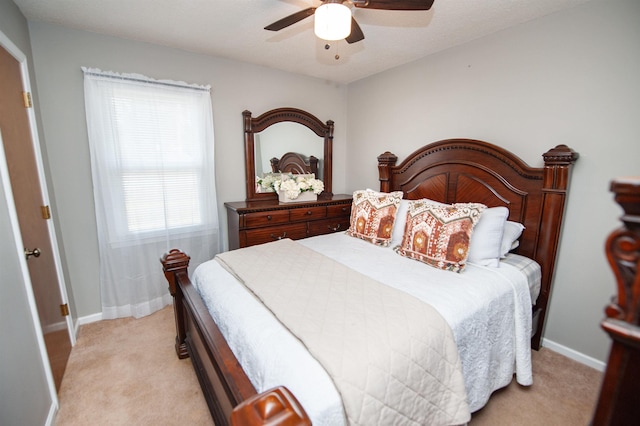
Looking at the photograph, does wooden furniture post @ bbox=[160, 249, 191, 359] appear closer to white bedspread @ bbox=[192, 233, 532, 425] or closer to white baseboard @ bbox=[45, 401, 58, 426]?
white bedspread @ bbox=[192, 233, 532, 425]

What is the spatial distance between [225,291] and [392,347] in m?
0.97

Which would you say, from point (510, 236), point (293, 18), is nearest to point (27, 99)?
point (293, 18)

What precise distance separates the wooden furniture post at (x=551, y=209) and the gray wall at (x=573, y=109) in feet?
0.32

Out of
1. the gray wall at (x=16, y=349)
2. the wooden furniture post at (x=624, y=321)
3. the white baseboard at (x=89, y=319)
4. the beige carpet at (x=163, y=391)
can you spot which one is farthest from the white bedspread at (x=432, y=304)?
the white baseboard at (x=89, y=319)

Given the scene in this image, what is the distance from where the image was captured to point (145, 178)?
2641mm

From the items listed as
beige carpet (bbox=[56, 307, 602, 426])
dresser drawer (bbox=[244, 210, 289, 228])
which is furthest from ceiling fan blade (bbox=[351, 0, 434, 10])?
beige carpet (bbox=[56, 307, 602, 426])

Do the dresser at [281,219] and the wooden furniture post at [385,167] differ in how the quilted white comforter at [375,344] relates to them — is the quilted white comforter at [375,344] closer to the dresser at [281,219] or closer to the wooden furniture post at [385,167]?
the dresser at [281,219]

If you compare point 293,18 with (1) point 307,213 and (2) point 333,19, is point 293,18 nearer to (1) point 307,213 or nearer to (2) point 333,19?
(2) point 333,19

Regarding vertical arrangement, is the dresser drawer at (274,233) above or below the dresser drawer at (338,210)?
below

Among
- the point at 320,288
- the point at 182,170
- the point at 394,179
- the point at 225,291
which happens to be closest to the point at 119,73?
the point at 182,170

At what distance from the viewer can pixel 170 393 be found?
1.84 metres

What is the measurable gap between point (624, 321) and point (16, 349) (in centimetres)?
220

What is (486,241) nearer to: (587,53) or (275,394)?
(587,53)

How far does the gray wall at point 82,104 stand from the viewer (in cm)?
228
